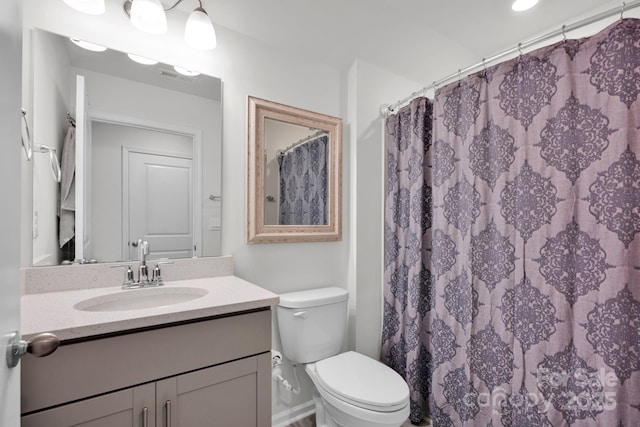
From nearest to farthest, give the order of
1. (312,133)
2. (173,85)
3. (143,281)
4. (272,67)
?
(143,281) < (173,85) < (272,67) < (312,133)

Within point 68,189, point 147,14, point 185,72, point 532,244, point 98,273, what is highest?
point 147,14

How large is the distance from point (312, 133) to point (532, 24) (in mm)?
1452

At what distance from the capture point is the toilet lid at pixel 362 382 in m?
1.29

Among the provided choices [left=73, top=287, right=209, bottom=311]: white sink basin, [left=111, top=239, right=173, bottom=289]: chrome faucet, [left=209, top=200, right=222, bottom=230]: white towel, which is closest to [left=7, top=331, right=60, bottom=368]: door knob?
[left=73, top=287, right=209, bottom=311]: white sink basin

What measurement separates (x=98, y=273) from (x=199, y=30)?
1.16 meters

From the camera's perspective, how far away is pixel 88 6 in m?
1.16

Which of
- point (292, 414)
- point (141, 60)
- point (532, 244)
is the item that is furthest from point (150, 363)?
point (532, 244)

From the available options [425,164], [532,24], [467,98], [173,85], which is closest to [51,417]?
[173,85]

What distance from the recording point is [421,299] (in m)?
1.75

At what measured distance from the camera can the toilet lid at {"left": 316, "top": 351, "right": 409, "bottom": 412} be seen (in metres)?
1.29

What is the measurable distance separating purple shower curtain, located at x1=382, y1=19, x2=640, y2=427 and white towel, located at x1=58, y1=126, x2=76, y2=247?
168 cm

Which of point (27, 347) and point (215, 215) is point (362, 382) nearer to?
point (215, 215)

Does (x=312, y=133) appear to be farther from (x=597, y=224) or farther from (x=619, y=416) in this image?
(x=619, y=416)

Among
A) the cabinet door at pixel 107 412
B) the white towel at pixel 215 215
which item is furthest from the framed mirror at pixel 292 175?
the cabinet door at pixel 107 412
